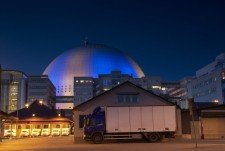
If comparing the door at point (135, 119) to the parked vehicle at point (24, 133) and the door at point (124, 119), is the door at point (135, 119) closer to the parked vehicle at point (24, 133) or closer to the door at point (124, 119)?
the door at point (124, 119)

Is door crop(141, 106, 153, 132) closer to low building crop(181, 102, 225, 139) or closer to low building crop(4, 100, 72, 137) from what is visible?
low building crop(181, 102, 225, 139)

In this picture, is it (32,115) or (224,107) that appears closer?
(224,107)

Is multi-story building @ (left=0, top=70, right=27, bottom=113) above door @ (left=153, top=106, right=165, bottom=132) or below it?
above

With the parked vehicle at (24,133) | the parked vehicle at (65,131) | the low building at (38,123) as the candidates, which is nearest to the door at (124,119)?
the parked vehicle at (24,133)

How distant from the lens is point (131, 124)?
45.4m

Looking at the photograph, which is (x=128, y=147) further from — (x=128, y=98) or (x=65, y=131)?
(x=65, y=131)

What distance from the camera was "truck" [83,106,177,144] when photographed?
45.1m

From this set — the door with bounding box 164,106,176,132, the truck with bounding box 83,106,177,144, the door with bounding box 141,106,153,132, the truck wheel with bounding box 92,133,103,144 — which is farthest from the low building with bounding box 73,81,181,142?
the truck wheel with bounding box 92,133,103,144

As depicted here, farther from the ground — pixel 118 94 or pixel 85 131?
pixel 118 94

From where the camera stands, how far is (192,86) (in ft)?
566

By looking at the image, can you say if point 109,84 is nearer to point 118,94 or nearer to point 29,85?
point 29,85

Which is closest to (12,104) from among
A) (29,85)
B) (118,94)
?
(29,85)

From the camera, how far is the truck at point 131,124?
4512 cm

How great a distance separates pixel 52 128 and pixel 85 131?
5852cm
